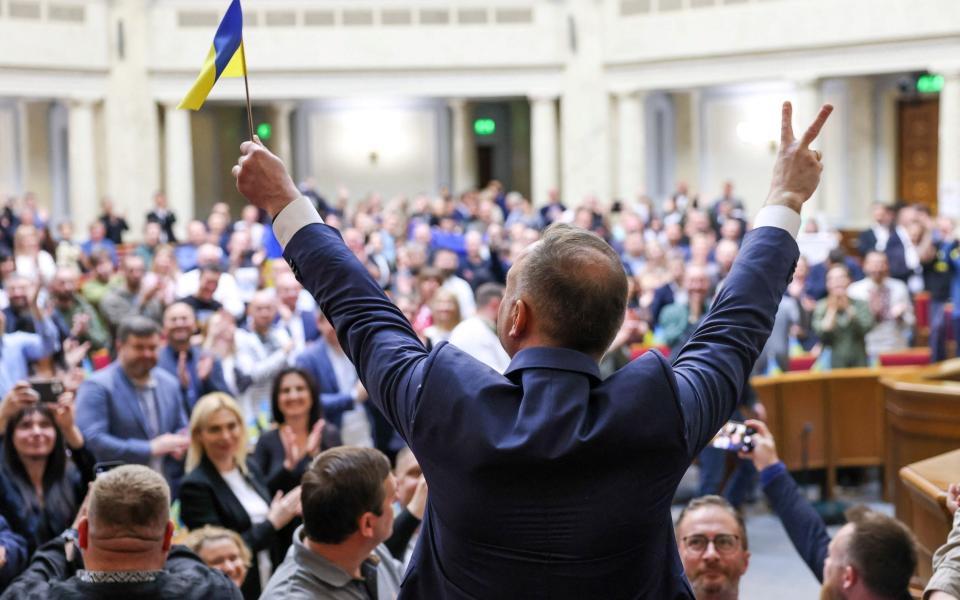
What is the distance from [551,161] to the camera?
22.6m

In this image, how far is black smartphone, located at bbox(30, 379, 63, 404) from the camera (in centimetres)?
511

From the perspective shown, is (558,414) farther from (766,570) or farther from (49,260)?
(49,260)

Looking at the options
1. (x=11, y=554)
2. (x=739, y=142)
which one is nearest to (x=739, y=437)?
(x=11, y=554)

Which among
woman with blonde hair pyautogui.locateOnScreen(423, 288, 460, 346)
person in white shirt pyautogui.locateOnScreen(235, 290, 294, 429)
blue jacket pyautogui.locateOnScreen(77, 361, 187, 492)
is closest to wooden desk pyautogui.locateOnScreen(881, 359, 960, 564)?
woman with blonde hair pyautogui.locateOnScreen(423, 288, 460, 346)

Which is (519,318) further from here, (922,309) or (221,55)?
(922,309)

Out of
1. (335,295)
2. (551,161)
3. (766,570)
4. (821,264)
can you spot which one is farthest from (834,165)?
(335,295)

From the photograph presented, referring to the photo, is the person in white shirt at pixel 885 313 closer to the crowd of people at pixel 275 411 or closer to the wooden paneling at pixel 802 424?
the crowd of people at pixel 275 411

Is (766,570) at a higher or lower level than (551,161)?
lower

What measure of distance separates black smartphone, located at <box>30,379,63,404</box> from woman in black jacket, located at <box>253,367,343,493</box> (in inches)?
38.4

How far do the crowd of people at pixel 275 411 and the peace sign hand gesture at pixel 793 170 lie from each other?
0.29m

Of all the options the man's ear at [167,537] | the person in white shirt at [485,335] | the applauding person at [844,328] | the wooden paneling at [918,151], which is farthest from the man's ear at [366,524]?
the wooden paneling at [918,151]

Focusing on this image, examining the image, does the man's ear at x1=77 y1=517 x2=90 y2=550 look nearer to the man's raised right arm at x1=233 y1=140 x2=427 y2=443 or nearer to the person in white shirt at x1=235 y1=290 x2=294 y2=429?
the man's raised right arm at x1=233 y1=140 x2=427 y2=443

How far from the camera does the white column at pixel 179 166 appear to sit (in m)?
22.0

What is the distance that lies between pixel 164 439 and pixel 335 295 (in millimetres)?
3829
